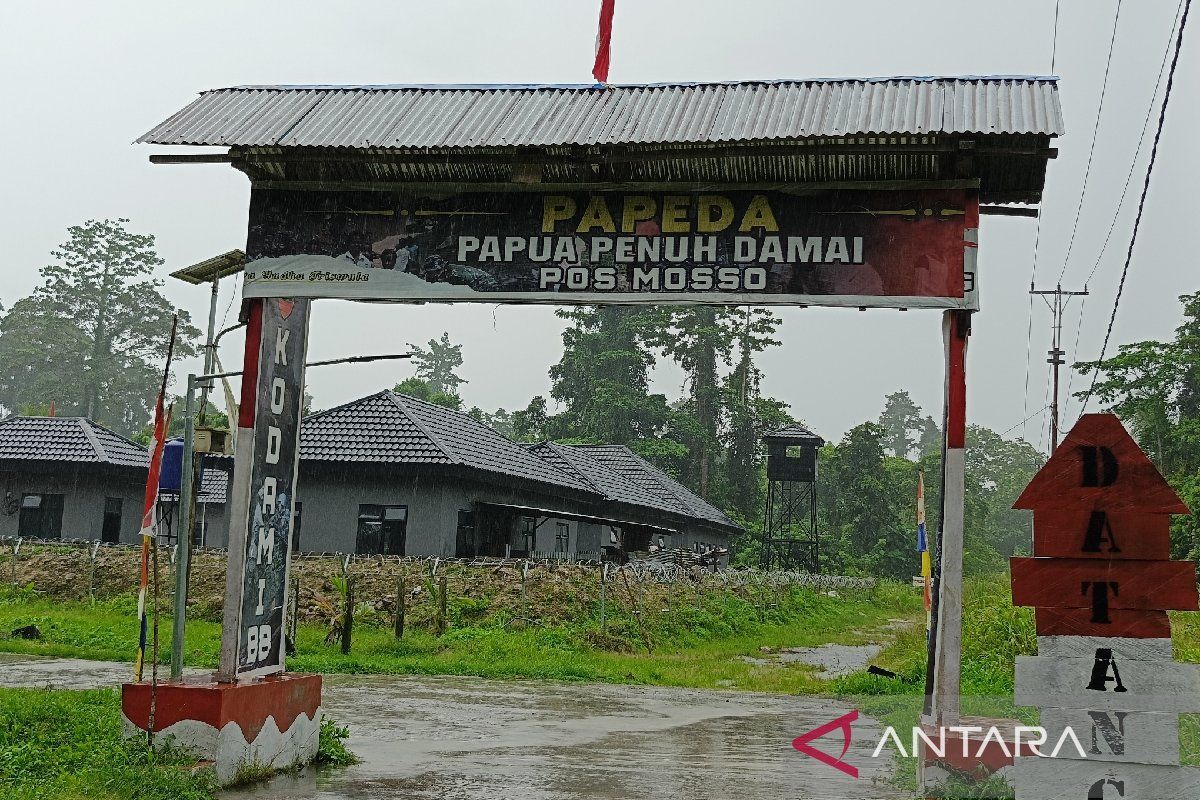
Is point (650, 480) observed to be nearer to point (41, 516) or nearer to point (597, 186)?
point (41, 516)

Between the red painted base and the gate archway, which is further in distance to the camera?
the red painted base

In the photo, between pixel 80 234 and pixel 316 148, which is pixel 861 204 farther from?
pixel 80 234

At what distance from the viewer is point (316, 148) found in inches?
327

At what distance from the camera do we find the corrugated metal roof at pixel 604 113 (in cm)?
771

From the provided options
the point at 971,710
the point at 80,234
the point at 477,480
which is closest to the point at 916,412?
the point at 80,234

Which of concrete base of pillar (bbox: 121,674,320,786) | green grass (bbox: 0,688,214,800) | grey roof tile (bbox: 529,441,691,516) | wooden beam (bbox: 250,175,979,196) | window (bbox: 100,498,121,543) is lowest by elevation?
green grass (bbox: 0,688,214,800)

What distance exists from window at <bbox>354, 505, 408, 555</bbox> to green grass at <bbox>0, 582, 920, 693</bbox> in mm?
5130

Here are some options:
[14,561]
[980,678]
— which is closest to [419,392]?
[14,561]

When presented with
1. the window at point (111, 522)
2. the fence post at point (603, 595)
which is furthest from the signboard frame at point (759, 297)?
the window at point (111, 522)

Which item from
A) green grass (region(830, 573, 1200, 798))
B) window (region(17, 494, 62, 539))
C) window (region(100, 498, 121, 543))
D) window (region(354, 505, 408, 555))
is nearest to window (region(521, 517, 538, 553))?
window (region(354, 505, 408, 555))

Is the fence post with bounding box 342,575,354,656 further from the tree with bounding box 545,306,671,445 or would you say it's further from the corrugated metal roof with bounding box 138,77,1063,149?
the tree with bounding box 545,306,671,445

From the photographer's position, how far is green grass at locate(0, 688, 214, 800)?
7336 millimetres

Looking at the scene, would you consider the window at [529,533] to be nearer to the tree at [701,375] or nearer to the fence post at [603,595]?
the fence post at [603,595]

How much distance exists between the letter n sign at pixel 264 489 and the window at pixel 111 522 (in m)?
24.7
